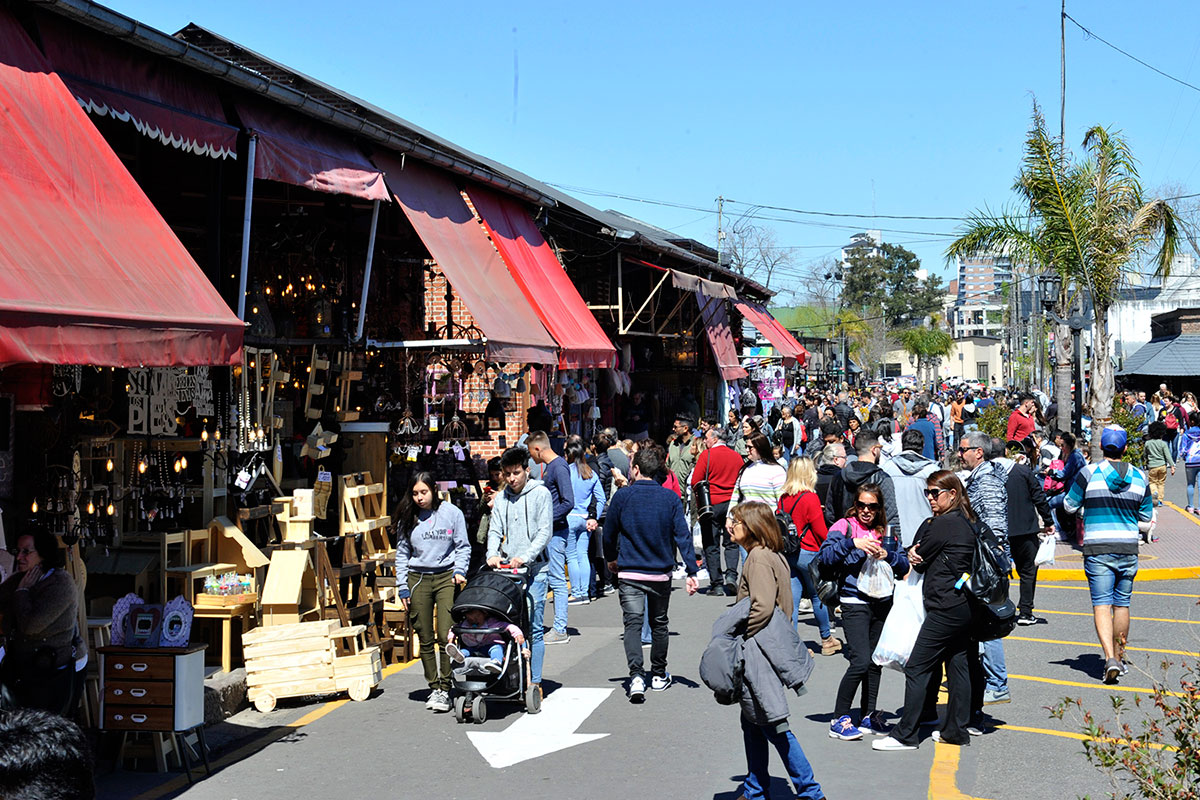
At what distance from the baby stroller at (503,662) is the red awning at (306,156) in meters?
3.38

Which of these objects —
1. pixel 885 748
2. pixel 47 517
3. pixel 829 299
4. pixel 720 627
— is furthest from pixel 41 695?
pixel 829 299

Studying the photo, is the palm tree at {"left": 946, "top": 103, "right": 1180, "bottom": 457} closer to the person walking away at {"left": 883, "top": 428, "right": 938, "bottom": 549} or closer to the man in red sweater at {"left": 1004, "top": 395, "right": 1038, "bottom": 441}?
the man in red sweater at {"left": 1004, "top": 395, "right": 1038, "bottom": 441}

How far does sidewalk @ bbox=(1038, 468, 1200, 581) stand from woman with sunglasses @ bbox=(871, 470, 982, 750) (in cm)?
763

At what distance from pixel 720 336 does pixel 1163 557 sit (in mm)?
12554

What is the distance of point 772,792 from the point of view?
21.9 ft

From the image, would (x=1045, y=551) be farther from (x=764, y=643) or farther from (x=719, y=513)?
(x=764, y=643)

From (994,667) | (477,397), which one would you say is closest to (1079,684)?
(994,667)

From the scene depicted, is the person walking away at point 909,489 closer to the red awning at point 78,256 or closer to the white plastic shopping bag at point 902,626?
the white plastic shopping bag at point 902,626

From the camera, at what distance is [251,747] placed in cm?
776

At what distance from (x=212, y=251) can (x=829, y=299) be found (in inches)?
4052

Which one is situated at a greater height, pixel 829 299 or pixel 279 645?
pixel 829 299

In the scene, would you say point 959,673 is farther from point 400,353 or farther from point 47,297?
point 400,353

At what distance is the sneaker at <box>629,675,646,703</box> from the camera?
28.1ft

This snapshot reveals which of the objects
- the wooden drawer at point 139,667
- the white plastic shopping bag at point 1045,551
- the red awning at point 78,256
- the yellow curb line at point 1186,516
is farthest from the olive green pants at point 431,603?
the yellow curb line at point 1186,516
